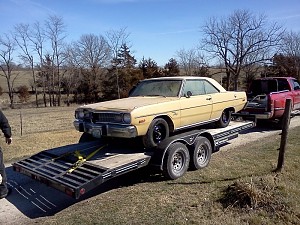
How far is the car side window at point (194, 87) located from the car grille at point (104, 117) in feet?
6.14

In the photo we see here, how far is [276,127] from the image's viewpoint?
37.2 ft

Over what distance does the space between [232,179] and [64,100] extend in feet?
154

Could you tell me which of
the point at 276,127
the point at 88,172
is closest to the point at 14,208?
the point at 88,172

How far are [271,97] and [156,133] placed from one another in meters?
6.05

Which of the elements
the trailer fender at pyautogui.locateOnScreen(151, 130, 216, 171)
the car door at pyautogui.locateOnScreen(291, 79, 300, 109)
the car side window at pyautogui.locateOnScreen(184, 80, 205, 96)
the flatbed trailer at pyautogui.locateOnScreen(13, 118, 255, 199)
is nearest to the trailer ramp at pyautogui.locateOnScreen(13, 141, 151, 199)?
the flatbed trailer at pyautogui.locateOnScreen(13, 118, 255, 199)

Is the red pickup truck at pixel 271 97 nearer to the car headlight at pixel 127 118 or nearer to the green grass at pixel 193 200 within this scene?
the green grass at pixel 193 200

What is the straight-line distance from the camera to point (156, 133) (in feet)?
18.9

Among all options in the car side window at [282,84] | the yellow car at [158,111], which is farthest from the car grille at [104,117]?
the car side window at [282,84]

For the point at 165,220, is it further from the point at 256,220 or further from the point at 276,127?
the point at 276,127

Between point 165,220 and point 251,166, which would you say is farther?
point 251,166

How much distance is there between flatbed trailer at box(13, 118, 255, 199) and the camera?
14.8 ft

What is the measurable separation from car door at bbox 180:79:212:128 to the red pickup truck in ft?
12.7

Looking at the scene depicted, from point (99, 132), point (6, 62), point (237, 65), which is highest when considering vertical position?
point (6, 62)

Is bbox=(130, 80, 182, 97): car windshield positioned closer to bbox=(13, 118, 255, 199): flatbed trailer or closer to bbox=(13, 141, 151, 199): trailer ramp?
bbox=(13, 118, 255, 199): flatbed trailer
